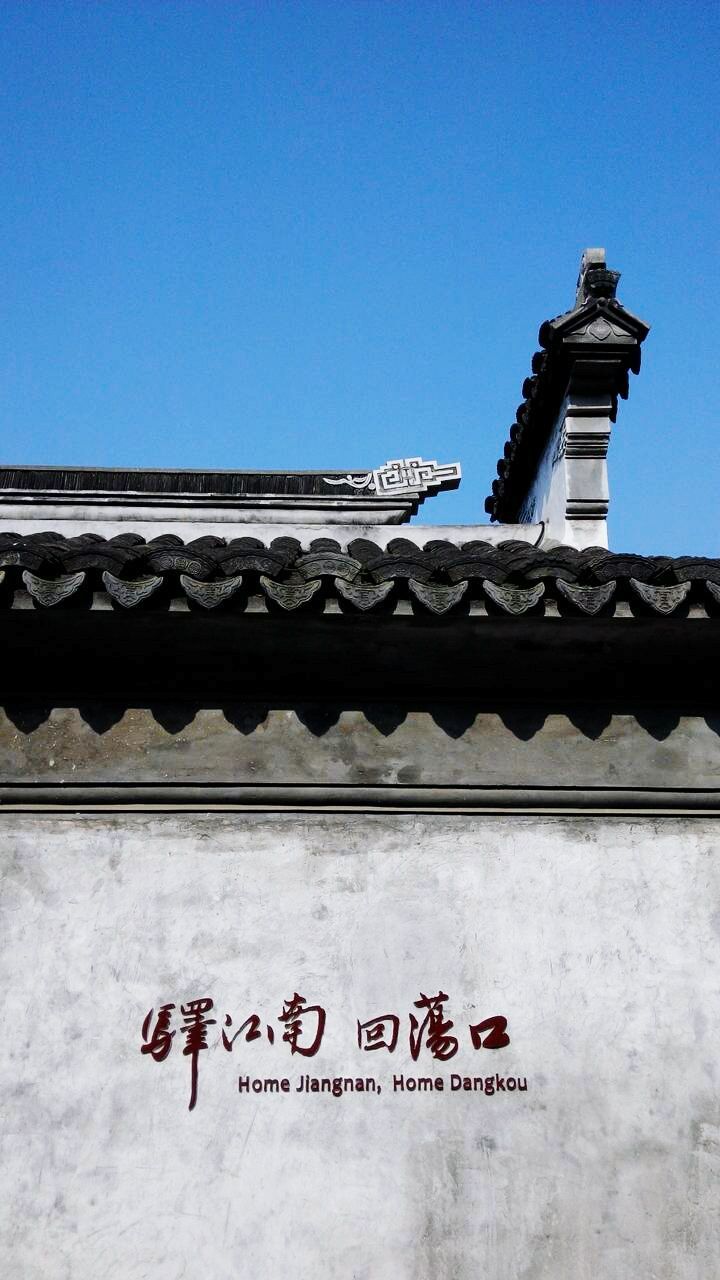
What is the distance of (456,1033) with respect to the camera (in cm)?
509

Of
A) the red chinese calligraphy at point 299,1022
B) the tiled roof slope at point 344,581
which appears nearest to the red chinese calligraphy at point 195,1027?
the red chinese calligraphy at point 299,1022

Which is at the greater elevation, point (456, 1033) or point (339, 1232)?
point (456, 1033)

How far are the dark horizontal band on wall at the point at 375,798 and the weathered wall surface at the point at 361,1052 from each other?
0.07 metres

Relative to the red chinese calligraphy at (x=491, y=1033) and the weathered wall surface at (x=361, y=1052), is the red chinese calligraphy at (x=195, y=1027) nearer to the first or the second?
the weathered wall surface at (x=361, y=1052)

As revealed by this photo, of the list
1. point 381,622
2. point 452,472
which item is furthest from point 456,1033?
point 452,472

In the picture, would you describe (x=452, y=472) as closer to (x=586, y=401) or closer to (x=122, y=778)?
(x=586, y=401)

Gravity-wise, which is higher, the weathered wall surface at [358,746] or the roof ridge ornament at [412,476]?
the roof ridge ornament at [412,476]

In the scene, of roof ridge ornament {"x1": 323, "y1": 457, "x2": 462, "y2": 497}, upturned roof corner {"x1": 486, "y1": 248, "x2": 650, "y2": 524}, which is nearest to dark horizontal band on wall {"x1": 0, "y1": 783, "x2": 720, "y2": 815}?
upturned roof corner {"x1": 486, "y1": 248, "x2": 650, "y2": 524}

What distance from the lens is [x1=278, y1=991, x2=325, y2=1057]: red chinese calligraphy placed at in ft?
16.5

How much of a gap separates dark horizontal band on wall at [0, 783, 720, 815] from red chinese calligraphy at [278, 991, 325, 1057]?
876mm

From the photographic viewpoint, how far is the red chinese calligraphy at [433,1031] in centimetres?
505

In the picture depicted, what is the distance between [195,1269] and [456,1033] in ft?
4.66

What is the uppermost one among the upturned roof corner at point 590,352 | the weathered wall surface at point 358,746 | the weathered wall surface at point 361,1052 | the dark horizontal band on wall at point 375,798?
the upturned roof corner at point 590,352

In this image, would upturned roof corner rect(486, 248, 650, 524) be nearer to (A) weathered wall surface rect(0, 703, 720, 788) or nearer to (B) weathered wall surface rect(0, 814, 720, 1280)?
(A) weathered wall surface rect(0, 703, 720, 788)
